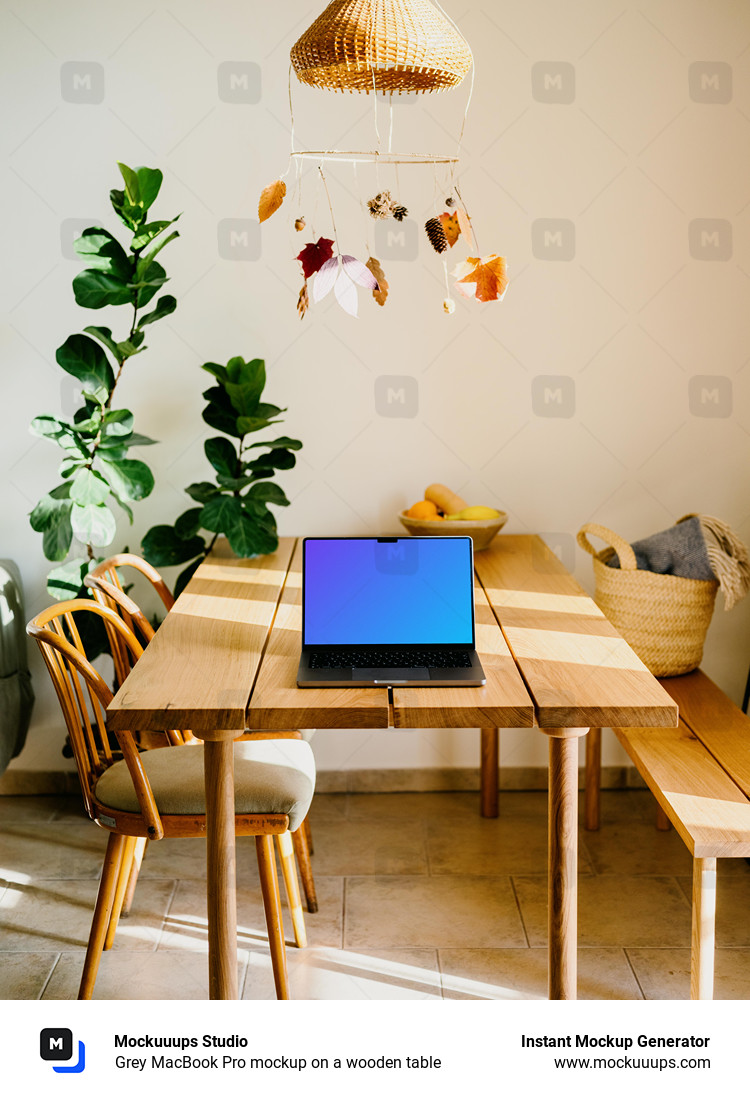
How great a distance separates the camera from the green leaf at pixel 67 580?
272cm

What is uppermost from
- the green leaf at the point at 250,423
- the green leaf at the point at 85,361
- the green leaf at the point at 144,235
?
the green leaf at the point at 144,235

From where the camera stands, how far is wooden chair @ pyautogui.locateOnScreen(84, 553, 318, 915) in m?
2.31

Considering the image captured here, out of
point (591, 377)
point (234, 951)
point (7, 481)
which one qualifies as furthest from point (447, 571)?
point (7, 481)

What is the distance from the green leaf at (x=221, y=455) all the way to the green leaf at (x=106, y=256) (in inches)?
18.3

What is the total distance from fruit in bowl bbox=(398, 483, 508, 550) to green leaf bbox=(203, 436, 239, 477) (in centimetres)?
48

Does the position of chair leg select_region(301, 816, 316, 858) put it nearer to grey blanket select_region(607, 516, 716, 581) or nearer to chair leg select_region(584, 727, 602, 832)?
chair leg select_region(584, 727, 602, 832)

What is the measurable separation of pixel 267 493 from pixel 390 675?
105 cm

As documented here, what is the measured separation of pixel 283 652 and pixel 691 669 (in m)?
1.31

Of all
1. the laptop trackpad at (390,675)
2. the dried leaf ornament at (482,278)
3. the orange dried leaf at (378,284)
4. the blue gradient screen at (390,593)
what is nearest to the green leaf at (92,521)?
the blue gradient screen at (390,593)

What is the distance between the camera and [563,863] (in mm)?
1799

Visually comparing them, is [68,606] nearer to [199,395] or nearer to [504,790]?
[199,395]

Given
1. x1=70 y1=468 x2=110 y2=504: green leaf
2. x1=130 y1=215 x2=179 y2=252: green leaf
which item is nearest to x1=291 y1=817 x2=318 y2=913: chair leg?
x1=70 y1=468 x2=110 y2=504: green leaf

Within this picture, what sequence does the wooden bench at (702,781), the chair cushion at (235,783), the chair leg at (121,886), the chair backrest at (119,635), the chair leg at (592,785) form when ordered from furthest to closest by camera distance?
the chair leg at (592,785), the chair backrest at (119,635), the chair leg at (121,886), the chair cushion at (235,783), the wooden bench at (702,781)

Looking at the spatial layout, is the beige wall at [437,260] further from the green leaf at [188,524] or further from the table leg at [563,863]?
the table leg at [563,863]
